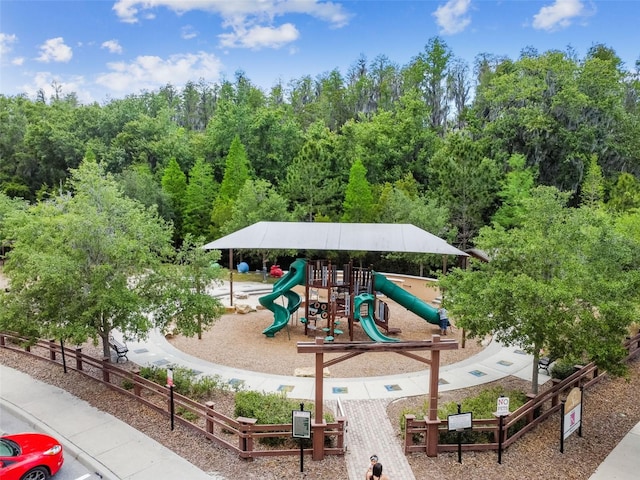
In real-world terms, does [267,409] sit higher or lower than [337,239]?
lower

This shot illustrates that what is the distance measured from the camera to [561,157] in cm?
3966

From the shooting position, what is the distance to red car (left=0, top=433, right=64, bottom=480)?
9180 mm

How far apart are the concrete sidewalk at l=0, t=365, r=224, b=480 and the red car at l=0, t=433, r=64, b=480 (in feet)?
2.57

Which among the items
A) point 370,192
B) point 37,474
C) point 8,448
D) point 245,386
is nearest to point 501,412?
point 245,386

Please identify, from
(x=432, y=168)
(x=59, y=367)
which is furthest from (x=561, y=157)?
(x=59, y=367)

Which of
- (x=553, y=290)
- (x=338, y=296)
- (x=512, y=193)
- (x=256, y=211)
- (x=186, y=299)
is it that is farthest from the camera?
(x=512, y=193)

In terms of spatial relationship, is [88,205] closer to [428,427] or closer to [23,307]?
[23,307]

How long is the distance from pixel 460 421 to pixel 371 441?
2177 millimetres

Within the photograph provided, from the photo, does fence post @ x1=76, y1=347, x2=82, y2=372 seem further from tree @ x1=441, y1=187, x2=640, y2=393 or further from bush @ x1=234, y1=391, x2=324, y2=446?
tree @ x1=441, y1=187, x2=640, y2=393

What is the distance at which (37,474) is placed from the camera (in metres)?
9.52

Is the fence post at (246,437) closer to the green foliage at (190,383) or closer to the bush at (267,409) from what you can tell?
the bush at (267,409)

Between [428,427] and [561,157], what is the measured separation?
36.2m

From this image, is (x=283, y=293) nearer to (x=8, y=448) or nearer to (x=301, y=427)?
(x=301, y=427)

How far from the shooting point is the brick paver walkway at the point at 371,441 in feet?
32.6
